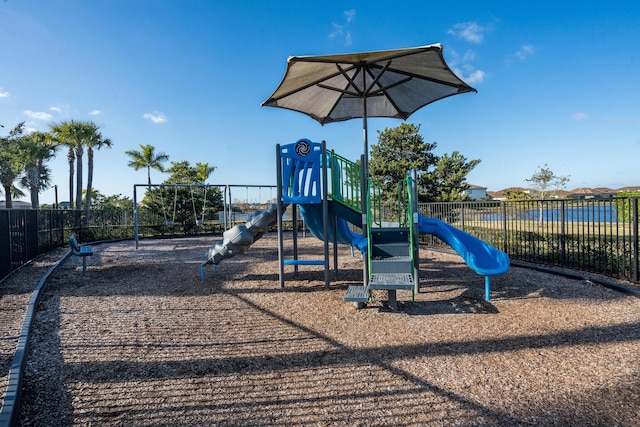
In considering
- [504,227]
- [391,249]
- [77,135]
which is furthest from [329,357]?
[77,135]

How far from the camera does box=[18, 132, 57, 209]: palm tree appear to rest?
28.5m

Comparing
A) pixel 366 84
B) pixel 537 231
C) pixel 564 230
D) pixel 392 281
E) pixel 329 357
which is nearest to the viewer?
pixel 329 357

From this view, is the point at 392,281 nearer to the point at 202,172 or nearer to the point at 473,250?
the point at 473,250

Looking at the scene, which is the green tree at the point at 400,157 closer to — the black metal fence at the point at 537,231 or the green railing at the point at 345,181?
the black metal fence at the point at 537,231

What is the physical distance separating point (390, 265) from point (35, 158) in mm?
34776

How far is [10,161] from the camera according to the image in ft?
80.2

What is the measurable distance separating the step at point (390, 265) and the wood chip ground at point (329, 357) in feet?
1.60

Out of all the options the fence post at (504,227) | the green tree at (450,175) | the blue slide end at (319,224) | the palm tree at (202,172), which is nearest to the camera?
the blue slide end at (319,224)

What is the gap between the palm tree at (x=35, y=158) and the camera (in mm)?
28461

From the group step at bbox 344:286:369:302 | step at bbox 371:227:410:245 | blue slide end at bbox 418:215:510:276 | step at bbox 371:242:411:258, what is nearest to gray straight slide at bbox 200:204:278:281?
step at bbox 371:227:410:245

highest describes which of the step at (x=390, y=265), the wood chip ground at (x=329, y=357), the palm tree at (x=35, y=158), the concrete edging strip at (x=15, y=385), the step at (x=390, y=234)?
the palm tree at (x=35, y=158)

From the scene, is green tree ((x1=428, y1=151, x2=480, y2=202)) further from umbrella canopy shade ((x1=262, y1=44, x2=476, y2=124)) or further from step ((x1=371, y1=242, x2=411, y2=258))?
step ((x1=371, y1=242, x2=411, y2=258))

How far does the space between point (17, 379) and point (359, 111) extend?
26.2ft

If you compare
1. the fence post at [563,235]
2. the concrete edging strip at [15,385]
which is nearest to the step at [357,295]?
the concrete edging strip at [15,385]
